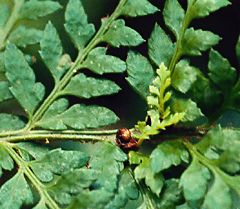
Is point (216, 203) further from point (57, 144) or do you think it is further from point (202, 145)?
point (57, 144)

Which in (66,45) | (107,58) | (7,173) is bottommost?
(7,173)

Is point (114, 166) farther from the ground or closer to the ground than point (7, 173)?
farther from the ground

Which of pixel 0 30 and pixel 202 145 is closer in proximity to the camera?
pixel 202 145

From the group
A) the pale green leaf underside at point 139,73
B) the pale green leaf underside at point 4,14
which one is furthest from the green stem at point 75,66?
the pale green leaf underside at point 4,14

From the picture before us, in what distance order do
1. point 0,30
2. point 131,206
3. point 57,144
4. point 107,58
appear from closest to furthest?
point 107,58
point 0,30
point 131,206
point 57,144

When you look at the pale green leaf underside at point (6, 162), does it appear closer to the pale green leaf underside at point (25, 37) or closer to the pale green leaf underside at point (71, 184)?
the pale green leaf underside at point (71, 184)

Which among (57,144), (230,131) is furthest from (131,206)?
(230,131)

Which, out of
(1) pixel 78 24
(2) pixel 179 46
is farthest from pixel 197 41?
(1) pixel 78 24
